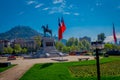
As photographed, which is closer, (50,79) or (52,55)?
(50,79)

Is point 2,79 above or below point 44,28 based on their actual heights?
below

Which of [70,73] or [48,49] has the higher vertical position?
[48,49]

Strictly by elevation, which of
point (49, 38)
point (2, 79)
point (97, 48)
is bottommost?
point (2, 79)

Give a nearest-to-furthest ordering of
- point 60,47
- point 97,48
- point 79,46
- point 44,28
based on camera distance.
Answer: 1. point 97,48
2. point 44,28
3. point 60,47
4. point 79,46

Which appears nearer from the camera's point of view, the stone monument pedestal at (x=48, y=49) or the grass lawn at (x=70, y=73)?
the grass lawn at (x=70, y=73)

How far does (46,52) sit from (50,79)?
141 ft

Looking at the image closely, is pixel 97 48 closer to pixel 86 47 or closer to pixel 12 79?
pixel 12 79

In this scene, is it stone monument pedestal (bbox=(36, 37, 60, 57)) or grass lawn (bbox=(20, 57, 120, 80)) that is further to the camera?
stone monument pedestal (bbox=(36, 37, 60, 57))

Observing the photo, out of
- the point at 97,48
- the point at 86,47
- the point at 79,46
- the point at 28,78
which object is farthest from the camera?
the point at 86,47

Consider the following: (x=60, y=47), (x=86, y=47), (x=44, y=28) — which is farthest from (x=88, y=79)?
(x=86, y=47)

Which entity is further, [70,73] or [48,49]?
[48,49]

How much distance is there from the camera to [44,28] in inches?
2662

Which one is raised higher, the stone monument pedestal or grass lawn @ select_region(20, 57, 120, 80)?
the stone monument pedestal

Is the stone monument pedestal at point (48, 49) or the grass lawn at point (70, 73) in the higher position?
the stone monument pedestal at point (48, 49)
